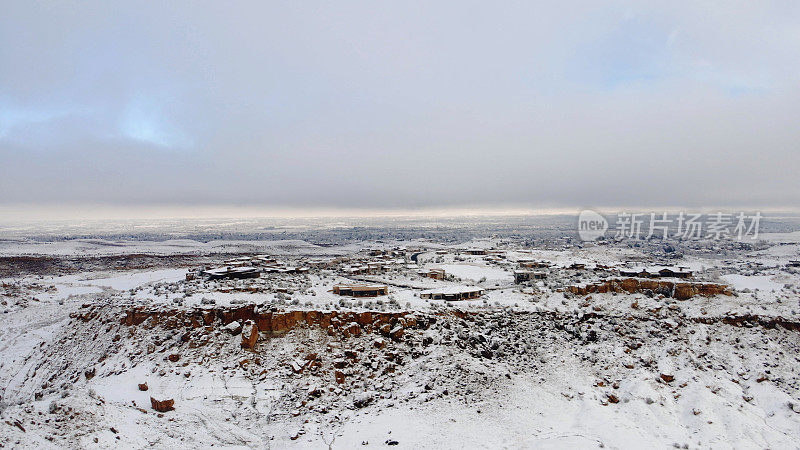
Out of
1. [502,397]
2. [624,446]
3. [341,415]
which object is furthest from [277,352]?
[624,446]

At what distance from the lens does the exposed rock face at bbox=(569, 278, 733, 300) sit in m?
29.1

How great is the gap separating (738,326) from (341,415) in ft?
82.4

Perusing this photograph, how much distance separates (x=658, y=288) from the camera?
1184 inches

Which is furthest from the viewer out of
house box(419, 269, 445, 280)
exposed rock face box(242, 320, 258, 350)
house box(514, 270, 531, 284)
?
house box(419, 269, 445, 280)

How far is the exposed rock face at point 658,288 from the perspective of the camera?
29.1 m

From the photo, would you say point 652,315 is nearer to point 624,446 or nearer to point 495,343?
point 495,343

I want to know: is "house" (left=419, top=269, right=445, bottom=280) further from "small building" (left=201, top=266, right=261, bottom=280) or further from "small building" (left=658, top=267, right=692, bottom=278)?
"small building" (left=658, top=267, right=692, bottom=278)

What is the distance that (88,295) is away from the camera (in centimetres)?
3691

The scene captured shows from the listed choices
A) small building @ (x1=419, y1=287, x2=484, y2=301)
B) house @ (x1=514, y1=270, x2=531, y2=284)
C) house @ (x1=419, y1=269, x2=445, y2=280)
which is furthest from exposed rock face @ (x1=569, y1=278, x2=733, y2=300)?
house @ (x1=419, y1=269, x2=445, y2=280)

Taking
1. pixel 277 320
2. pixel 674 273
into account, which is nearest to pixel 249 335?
pixel 277 320

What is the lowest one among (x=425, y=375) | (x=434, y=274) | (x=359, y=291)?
(x=425, y=375)

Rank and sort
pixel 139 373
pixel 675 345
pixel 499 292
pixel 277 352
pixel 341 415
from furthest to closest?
pixel 499 292
pixel 675 345
pixel 277 352
pixel 139 373
pixel 341 415

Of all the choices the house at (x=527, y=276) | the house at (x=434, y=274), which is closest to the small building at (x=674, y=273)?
the house at (x=527, y=276)

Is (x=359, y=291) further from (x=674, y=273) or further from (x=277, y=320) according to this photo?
(x=674, y=273)
